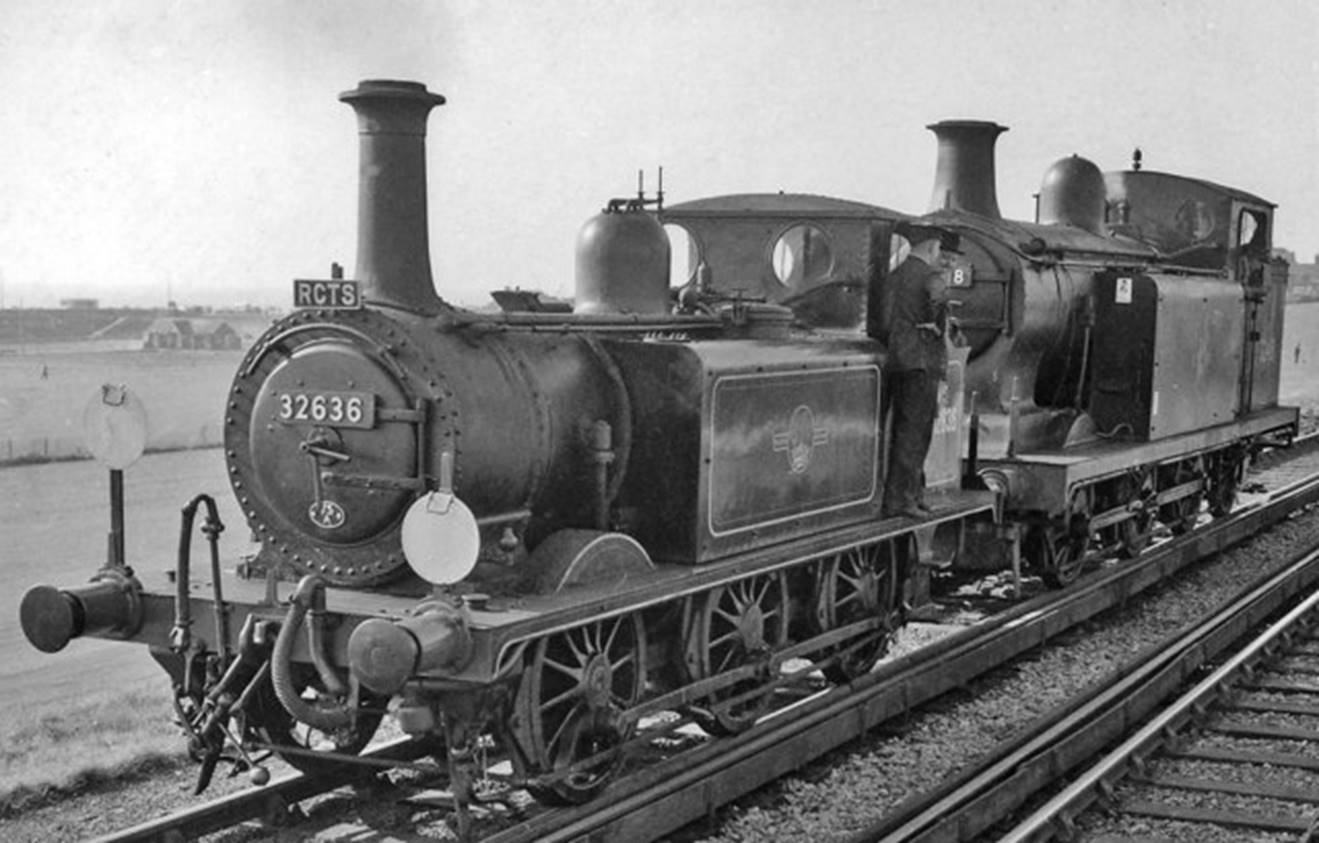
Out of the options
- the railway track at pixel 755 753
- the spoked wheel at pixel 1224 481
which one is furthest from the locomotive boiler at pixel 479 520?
the spoked wheel at pixel 1224 481

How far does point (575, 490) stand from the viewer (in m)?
6.91

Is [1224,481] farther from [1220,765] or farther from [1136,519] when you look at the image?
[1220,765]

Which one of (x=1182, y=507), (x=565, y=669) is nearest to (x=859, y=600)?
(x=565, y=669)

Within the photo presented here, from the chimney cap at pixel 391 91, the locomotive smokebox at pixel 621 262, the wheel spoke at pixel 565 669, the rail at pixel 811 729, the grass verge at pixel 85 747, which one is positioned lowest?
the grass verge at pixel 85 747

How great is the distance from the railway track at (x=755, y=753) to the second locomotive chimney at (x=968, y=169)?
3706 millimetres

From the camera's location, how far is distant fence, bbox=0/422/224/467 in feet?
71.8

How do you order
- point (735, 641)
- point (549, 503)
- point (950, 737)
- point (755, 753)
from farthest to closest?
point (950, 737) < point (735, 641) < point (755, 753) < point (549, 503)

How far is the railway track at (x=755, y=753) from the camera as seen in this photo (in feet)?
20.0

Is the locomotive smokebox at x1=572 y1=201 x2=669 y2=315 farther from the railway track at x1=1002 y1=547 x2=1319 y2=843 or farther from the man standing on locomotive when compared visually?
the railway track at x1=1002 y1=547 x2=1319 y2=843

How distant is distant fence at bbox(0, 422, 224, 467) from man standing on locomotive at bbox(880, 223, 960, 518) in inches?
556

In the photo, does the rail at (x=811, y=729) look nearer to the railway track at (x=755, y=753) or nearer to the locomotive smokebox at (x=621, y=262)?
the railway track at (x=755, y=753)

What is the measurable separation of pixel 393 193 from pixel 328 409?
961 mm

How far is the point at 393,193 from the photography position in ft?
20.2

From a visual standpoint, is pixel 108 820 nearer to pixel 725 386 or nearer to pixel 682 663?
pixel 682 663
